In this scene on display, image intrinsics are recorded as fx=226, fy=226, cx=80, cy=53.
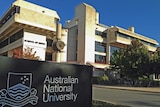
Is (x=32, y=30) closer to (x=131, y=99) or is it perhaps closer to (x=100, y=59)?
(x=100, y=59)

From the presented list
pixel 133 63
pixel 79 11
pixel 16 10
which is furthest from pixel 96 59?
pixel 16 10

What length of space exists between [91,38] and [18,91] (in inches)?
1919

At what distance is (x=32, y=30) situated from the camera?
44.0m

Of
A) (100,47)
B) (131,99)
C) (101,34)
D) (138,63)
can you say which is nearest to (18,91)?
(131,99)

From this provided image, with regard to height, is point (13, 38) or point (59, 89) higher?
point (13, 38)

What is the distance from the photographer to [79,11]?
5450cm

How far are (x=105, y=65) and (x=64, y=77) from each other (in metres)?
49.6

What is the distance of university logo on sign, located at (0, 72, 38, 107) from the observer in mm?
4051

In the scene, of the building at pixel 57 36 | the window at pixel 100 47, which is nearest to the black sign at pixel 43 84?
the building at pixel 57 36

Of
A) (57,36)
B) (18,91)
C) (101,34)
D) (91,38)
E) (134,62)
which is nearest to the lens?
(18,91)

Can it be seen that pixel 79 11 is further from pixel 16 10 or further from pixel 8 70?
pixel 8 70

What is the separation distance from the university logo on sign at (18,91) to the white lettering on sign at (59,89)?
31cm

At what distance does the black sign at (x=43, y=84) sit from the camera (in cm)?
407

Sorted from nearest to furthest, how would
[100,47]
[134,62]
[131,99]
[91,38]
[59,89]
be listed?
1. [59,89]
2. [131,99]
3. [134,62]
4. [91,38]
5. [100,47]
